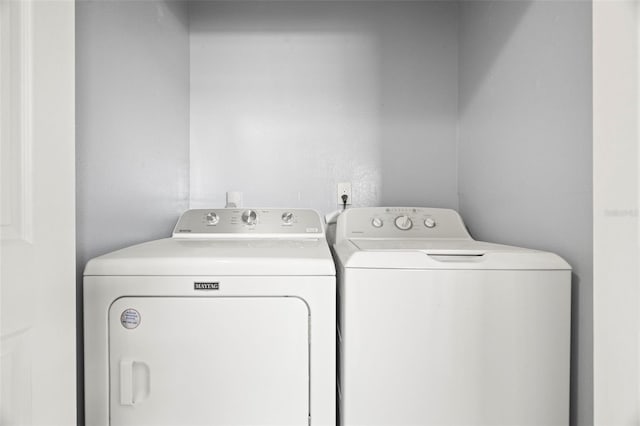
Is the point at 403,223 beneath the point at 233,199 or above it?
beneath

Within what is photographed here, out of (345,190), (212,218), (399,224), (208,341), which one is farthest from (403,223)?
(208,341)

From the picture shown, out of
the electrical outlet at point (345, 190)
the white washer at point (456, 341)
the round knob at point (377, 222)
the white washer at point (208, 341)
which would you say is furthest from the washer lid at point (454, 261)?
the electrical outlet at point (345, 190)

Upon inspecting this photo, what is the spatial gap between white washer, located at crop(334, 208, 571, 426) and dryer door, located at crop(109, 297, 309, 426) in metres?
0.17

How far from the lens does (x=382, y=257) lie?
0.98 meters

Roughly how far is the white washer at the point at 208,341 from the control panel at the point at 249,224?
1.81 feet

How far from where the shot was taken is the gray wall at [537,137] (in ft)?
3.17

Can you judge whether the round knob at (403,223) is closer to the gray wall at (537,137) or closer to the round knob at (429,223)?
the round knob at (429,223)

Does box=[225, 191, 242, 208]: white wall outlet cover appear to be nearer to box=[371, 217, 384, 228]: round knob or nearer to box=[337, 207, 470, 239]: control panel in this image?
box=[337, 207, 470, 239]: control panel

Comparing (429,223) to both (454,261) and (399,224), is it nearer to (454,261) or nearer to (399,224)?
(399,224)
